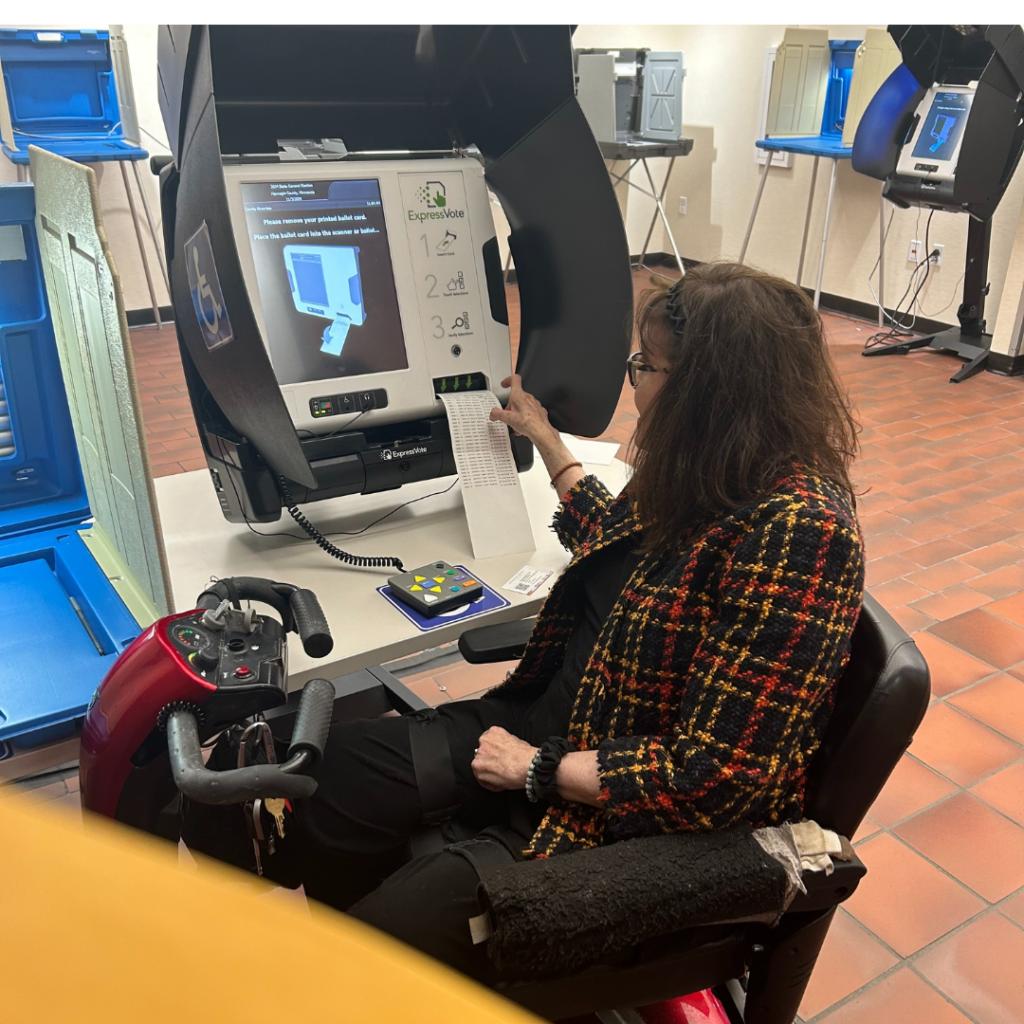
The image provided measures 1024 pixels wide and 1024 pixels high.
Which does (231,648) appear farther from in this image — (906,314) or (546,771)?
(906,314)

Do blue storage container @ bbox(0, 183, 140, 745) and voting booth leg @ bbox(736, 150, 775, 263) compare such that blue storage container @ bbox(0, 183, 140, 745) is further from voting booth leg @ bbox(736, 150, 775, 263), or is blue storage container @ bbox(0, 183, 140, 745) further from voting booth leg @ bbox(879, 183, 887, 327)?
voting booth leg @ bbox(736, 150, 775, 263)

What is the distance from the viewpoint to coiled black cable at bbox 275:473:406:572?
1492 mm

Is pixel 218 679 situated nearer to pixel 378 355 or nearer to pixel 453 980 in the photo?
pixel 378 355

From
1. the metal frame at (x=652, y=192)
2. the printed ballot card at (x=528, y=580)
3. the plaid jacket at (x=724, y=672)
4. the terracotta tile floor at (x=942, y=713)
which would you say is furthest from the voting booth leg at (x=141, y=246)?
the plaid jacket at (x=724, y=672)

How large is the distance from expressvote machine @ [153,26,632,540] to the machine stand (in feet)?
11.4

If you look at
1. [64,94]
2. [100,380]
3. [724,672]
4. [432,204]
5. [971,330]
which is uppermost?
[64,94]

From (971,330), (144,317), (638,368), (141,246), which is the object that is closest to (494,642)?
(638,368)

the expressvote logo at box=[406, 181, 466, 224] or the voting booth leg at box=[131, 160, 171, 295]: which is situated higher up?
the expressvote logo at box=[406, 181, 466, 224]

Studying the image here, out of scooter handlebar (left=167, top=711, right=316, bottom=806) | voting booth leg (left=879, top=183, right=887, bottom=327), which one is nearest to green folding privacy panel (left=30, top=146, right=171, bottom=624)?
scooter handlebar (left=167, top=711, right=316, bottom=806)

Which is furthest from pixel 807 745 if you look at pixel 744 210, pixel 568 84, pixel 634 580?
pixel 744 210

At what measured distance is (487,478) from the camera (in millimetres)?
1585

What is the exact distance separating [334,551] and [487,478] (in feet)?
0.92

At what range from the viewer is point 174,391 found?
14.5 ft

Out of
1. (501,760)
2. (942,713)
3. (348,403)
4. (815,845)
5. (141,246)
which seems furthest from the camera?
(141,246)
